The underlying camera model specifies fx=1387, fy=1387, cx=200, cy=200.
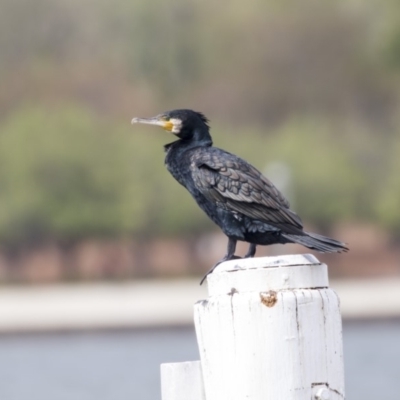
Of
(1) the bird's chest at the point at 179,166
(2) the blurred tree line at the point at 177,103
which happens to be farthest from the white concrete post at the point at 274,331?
(2) the blurred tree line at the point at 177,103

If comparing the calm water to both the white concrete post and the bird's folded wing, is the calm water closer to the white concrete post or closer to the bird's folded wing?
the bird's folded wing

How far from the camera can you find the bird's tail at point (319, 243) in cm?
384

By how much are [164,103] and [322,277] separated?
A: 30824 millimetres

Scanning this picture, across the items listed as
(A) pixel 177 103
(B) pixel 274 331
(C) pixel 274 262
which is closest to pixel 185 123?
(C) pixel 274 262

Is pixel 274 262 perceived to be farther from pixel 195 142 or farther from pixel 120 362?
pixel 120 362

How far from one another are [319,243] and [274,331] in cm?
62

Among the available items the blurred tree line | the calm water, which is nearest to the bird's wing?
the calm water

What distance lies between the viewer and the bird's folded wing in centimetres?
396

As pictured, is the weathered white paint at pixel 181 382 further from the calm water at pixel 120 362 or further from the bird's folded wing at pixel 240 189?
the calm water at pixel 120 362

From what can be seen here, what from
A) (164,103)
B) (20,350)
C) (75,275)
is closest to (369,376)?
(20,350)

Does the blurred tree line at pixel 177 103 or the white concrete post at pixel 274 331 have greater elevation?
the blurred tree line at pixel 177 103

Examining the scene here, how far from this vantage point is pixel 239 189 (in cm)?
404

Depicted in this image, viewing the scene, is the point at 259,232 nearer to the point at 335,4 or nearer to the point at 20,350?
the point at 20,350

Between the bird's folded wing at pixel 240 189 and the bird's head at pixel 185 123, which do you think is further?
the bird's head at pixel 185 123
